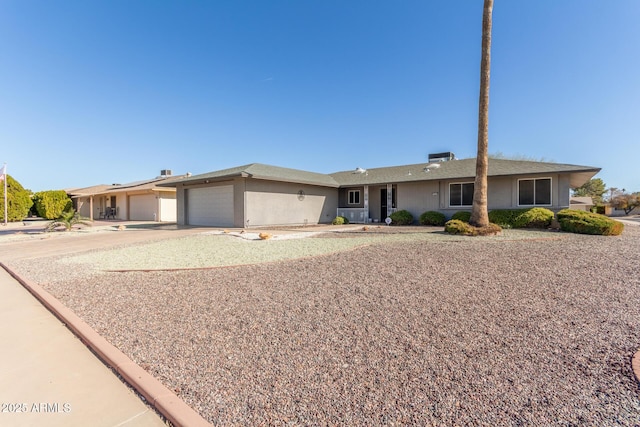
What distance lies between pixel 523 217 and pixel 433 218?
4.23 m

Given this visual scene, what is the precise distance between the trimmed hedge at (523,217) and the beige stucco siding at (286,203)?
10474mm

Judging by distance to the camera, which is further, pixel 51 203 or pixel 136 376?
pixel 51 203

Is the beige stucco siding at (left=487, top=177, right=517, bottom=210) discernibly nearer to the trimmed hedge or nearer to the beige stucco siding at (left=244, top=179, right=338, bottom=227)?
the trimmed hedge

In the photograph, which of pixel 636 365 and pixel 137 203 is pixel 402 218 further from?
pixel 137 203

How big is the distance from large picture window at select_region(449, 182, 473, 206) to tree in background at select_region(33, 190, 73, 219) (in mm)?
34907

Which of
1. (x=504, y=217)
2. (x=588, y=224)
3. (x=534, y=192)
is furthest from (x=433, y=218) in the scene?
(x=588, y=224)

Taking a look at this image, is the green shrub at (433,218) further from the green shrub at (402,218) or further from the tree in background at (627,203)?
the tree in background at (627,203)

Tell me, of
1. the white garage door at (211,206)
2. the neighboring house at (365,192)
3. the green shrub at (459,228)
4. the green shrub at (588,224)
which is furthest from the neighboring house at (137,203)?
the green shrub at (588,224)

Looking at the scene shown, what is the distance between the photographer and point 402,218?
1741 cm

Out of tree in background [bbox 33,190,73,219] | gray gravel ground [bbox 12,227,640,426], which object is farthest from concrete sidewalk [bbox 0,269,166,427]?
tree in background [bbox 33,190,73,219]

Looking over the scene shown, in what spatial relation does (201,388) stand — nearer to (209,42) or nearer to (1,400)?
(1,400)

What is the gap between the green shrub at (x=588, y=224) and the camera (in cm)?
989

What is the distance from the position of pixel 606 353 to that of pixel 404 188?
53.3 feet

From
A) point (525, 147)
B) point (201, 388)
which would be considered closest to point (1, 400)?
point (201, 388)
